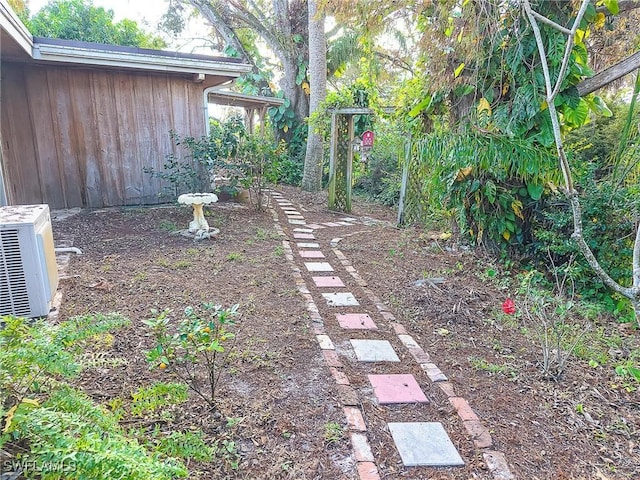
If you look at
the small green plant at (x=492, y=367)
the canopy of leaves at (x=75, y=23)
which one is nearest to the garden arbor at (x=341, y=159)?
the small green plant at (x=492, y=367)

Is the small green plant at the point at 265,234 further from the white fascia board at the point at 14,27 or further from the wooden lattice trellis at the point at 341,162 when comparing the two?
the white fascia board at the point at 14,27

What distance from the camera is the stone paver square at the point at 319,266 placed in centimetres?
407

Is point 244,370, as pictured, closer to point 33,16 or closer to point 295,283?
point 295,283

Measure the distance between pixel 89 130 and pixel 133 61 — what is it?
51.1 inches

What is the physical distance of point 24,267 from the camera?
2.44 meters

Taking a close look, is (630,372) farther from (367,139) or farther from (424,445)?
(367,139)

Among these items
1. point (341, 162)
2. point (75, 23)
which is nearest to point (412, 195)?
point (341, 162)

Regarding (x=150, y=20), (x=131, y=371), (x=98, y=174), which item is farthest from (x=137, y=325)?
(x=150, y=20)

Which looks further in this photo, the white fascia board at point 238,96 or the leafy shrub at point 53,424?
the white fascia board at point 238,96

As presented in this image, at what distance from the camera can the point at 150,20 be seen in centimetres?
1466

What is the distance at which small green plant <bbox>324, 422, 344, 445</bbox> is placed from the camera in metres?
1.76

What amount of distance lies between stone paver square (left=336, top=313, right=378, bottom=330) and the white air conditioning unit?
77.9 inches

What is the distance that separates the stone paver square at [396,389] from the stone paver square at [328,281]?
1449mm

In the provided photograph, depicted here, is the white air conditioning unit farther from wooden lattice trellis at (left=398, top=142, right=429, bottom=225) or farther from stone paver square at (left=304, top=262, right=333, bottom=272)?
wooden lattice trellis at (left=398, top=142, right=429, bottom=225)
